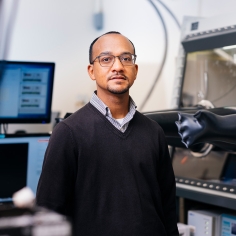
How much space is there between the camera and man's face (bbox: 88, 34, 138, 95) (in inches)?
40.5

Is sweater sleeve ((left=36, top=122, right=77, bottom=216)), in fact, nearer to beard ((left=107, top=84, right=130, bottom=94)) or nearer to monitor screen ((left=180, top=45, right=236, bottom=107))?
beard ((left=107, top=84, right=130, bottom=94))

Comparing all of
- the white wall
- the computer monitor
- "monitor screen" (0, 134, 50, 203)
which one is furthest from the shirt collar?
the white wall

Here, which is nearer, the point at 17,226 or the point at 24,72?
the point at 17,226

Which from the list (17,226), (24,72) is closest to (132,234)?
(17,226)

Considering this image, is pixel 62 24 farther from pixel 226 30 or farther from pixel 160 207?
pixel 160 207

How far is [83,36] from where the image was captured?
2172 mm

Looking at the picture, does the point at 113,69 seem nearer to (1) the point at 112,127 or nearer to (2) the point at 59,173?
(1) the point at 112,127

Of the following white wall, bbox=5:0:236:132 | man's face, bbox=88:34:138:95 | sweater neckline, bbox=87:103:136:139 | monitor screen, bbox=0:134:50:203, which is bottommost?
monitor screen, bbox=0:134:50:203

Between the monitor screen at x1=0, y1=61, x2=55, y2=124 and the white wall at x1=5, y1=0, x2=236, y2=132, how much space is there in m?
0.25

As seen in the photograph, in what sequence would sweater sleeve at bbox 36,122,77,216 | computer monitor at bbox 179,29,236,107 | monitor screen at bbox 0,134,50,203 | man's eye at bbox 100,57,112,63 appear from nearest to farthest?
sweater sleeve at bbox 36,122,77,216 → man's eye at bbox 100,57,112,63 → monitor screen at bbox 0,134,50,203 → computer monitor at bbox 179,29,236,107

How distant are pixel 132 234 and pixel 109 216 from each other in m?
0.07

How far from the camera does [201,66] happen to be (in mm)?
1914

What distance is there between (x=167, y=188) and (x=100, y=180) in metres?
0.26

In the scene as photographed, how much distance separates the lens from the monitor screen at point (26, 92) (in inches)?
66.0
